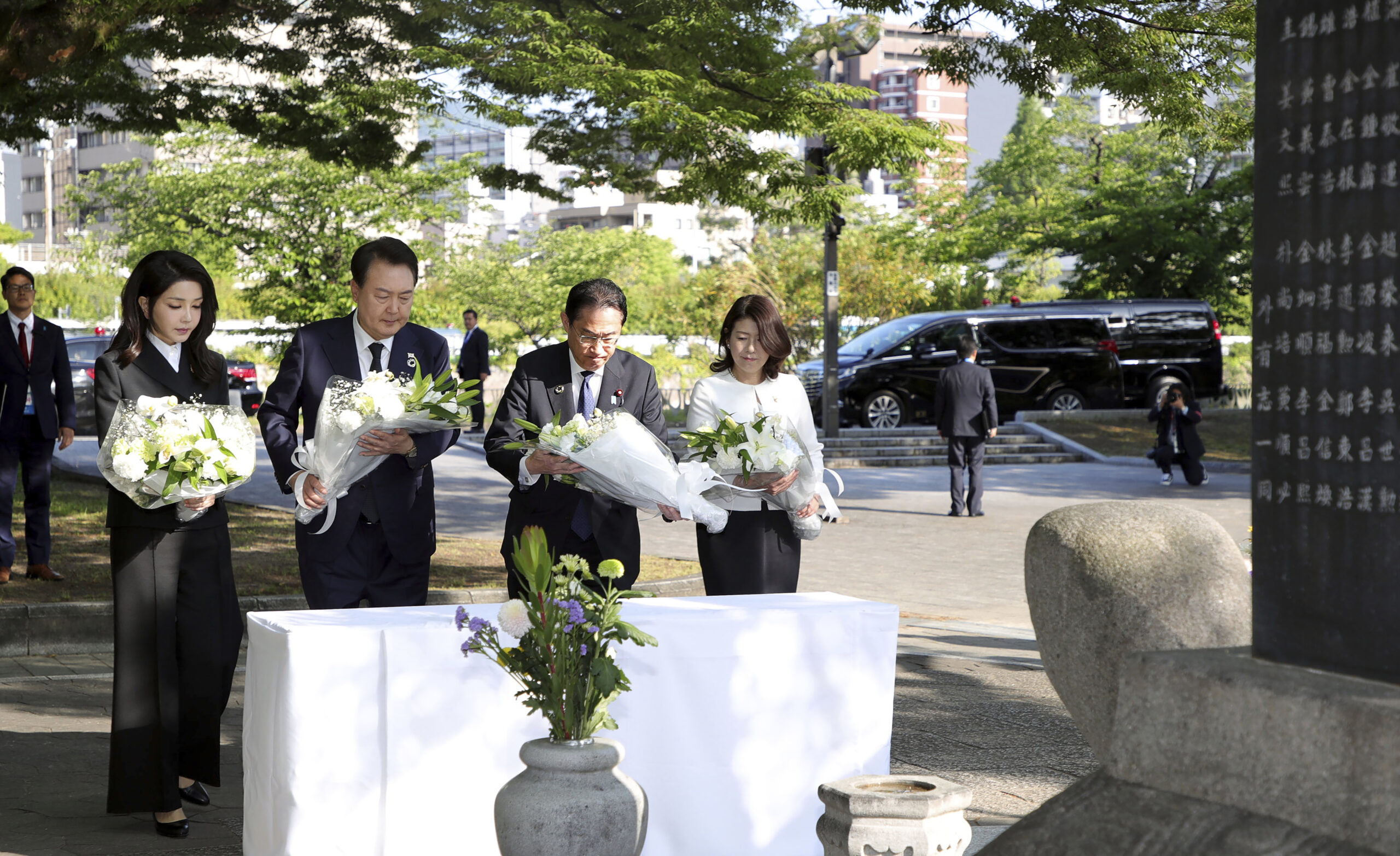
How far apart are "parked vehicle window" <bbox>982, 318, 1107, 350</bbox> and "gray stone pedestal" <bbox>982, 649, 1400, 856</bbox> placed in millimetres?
20771

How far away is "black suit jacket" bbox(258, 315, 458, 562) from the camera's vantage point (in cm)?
471

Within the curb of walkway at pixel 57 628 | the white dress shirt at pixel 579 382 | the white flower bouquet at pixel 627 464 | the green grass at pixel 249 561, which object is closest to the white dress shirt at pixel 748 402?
the white dress shirt at pixel 579 382

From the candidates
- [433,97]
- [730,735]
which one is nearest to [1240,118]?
[433,97]

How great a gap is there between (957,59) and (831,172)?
320 centimetres

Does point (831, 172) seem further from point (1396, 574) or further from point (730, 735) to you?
point (1396, 574)

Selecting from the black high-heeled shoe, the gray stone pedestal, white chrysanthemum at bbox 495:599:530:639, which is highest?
white chrysanthemum at bbox 495:599:530:639

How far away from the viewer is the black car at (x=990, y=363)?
22.6m

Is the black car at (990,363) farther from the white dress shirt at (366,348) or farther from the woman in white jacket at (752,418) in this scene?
the white dress shirt at (366,348)

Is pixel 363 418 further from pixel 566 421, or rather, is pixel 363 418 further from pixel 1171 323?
pixel 1171 323

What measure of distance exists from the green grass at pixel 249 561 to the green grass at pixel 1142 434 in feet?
40.1

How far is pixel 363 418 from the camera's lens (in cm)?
430

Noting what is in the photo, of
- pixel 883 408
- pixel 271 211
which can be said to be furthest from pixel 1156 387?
pixel 271 211

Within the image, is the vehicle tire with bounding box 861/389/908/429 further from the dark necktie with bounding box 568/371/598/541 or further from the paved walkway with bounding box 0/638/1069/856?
the dark necktie with bounding box 568/371/598/541

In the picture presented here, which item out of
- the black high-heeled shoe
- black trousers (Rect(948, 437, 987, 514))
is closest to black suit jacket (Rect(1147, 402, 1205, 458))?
black trousers (Rect(948, 437, 987, 514))
